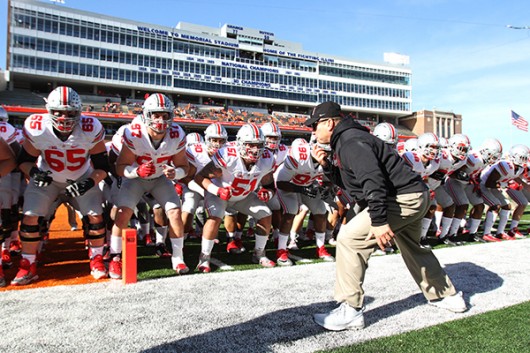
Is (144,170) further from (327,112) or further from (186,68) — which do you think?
(186,68)

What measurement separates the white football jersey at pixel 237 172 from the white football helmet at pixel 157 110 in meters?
0.85

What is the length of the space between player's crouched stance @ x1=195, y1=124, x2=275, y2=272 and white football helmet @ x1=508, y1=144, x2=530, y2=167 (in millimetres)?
5858

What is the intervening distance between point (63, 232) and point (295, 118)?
4809 centimetres

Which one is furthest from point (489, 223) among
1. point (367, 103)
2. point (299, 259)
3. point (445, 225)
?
point (367, 103)

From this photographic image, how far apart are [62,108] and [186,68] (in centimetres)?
4907

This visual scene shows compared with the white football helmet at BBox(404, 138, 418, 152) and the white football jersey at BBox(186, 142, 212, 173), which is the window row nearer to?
the white football helmet at BBox(404, 138, 418, 152)

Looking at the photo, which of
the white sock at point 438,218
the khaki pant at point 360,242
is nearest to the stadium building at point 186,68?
the white sock at point 438,218

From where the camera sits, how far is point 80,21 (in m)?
45.8

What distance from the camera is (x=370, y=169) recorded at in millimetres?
2984

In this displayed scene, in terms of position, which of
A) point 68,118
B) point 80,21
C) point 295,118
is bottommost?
point 68,118

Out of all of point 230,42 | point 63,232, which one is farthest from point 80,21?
point 63,232

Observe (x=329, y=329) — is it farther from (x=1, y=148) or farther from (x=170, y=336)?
(x=1, y=148)

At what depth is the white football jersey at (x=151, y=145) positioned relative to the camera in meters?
4.93

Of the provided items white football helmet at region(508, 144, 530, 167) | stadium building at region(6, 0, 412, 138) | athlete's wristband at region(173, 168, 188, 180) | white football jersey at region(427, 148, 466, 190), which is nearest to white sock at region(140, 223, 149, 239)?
athlete's wristband at region(173, 168, 188, 180)
